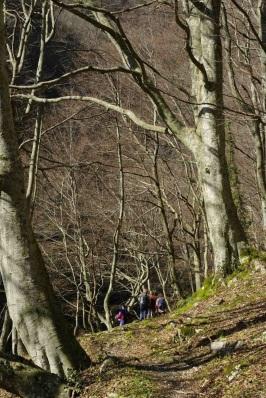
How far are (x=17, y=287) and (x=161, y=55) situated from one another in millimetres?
10628

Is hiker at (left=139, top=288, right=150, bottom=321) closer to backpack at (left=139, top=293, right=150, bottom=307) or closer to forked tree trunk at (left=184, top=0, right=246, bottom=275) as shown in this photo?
backpack at (left=139, top=293, right=150, bottom=307)

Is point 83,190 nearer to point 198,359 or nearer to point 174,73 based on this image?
point 174,73

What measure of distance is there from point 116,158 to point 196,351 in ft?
36.2

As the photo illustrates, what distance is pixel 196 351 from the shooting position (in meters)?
5.10

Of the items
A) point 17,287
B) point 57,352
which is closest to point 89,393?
point 57,352

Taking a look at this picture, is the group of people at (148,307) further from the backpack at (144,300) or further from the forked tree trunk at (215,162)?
the forked tree trunk at (215,162)

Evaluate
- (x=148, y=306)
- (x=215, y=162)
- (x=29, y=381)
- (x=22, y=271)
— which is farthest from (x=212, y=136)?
(x=148, y=306)

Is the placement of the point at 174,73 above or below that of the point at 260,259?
above

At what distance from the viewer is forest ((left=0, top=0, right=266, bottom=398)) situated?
4445 mm

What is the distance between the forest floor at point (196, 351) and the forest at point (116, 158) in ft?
0.88

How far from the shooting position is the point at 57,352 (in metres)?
4.46

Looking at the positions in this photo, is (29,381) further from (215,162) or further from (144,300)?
(144,300)

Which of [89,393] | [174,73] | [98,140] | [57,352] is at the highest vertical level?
[174,73]

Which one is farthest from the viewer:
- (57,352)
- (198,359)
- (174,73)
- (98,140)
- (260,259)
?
(98,140)
